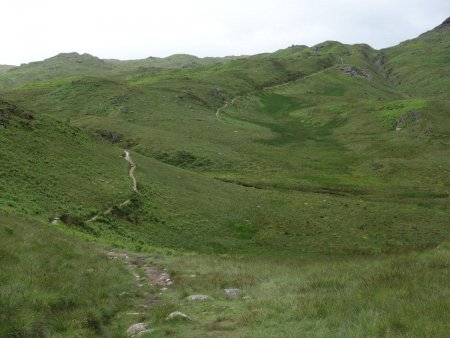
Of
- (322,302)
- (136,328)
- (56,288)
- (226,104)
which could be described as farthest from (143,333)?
(226,104)

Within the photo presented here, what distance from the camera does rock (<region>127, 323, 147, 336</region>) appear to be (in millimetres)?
14494

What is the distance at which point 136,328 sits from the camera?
1478 centimetres

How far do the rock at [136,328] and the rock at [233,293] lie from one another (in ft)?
14.8

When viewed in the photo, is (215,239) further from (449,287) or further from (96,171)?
(449,287)

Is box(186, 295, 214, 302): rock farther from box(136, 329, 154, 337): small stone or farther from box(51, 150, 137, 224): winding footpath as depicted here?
box(51, 150, 137, 224): winding footpath

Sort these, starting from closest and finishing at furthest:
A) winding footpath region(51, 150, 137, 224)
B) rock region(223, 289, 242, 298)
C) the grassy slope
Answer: the grassy slope → rock region(223, 289, 242, 298) → winding footpath region(51, 150, 137, 224)

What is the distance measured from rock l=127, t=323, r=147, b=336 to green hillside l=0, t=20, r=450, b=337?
0.34m

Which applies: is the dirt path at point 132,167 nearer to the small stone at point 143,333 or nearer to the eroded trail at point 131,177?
the eroded trail at point 131,177

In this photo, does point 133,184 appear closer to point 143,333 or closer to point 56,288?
point 56,288

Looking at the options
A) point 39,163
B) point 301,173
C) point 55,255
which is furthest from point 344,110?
point 55,255

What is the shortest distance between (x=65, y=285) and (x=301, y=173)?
225ft

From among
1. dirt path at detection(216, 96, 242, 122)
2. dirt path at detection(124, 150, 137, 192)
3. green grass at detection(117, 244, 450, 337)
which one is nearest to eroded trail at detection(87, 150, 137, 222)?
dirt path at detection(124, 150, 137, 192)

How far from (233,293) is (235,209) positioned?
35670 mm

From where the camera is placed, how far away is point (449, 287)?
14.7 metres
